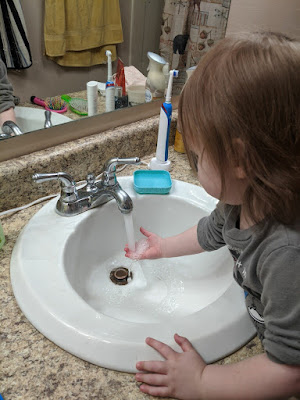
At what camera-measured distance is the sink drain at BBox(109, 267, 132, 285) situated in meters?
0.85

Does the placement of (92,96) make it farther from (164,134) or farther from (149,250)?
(149,250)

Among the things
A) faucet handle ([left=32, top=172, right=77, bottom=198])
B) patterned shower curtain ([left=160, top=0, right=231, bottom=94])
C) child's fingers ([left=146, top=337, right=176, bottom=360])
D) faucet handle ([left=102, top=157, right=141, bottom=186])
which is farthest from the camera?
patterned shower curtain ([left=160, top=0, right=231, bottom=94])

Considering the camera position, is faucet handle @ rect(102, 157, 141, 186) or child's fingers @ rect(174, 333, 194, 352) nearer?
child's fingers @ rect(174, 333, 194, 352)

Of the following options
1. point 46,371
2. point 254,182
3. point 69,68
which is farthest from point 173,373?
point 69,68

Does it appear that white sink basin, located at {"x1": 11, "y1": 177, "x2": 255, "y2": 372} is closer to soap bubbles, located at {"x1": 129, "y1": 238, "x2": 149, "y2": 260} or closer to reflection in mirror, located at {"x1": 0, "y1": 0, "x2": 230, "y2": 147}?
soap bubbles, located at {"x1": 129, "y1": 238, "x2": 149, "y2": 260}

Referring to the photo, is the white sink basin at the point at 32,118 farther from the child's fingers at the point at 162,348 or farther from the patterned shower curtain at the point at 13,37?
the child's fingers at the point at 162,348

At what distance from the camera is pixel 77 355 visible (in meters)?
0.52

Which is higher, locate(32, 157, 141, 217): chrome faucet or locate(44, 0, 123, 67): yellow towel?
locate(44, 0, 123, 67): yellow towel

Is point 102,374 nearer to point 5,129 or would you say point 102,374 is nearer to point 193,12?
point 5,129

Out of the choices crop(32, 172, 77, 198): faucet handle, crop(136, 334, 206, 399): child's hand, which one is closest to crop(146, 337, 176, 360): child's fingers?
crop(136, 334, 206, 399): child's hand

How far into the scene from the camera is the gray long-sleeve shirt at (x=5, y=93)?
0.77 metres

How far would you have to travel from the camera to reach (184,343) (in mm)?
535

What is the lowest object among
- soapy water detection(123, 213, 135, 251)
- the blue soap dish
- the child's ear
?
soapy water detection(123, 213, 135, 251)

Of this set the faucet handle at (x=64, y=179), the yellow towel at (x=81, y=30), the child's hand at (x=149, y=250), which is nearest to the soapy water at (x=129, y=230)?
the child's hand at (x=149, y=250)
